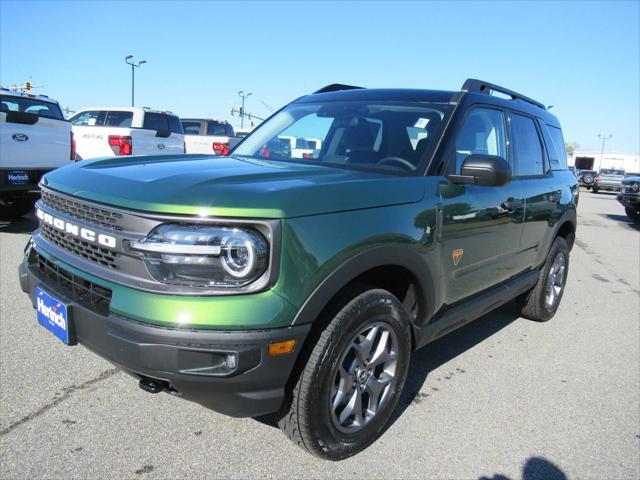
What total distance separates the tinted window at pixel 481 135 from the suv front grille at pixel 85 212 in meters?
1.90

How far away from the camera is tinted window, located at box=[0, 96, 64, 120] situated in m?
6.97

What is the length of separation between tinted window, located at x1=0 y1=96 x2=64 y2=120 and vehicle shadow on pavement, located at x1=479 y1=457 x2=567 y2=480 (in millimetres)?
7435

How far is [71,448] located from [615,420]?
9.83 feet

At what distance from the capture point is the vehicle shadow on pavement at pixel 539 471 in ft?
7.70

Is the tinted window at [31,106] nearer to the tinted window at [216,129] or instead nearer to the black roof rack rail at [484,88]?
the black roof rack rail at [484,88]

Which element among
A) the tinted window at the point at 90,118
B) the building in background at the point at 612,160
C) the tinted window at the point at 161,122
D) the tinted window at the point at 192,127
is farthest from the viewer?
the building in background at the point at 612,160

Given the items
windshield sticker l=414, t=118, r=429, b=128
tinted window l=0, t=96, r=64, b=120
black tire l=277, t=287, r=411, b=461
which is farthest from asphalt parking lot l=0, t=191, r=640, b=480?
tinted window l=0, t=96, r=64, b=120

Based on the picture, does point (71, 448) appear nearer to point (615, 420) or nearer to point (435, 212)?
point (435, 212)

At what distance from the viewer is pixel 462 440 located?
2.61m

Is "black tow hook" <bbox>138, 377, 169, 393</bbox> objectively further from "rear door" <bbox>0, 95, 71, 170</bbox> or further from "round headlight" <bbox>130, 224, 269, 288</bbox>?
"rear door" <bbox>0, 95, 71, 170</bbox>

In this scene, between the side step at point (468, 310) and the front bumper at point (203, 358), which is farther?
the side step at point (468, 310)

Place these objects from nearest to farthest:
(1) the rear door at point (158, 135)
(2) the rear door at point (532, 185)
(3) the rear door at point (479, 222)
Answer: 1. (3) the rear door at point (479, 222)
2. (2) the rear door at point (532, 185)
3. (1) the rear door at point (158, 135)

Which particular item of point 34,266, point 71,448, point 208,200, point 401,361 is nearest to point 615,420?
point 401,361

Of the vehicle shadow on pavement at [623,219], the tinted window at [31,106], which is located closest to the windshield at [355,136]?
the tinted window at [31,106]
